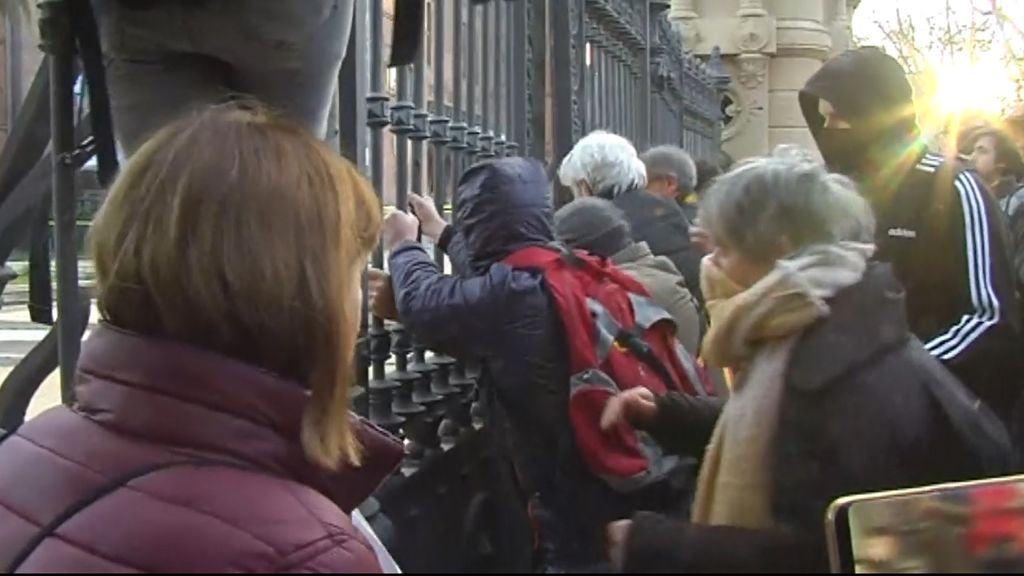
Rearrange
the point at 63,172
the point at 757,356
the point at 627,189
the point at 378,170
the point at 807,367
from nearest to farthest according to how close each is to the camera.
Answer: the point at 807,367 → the point at 757,356 → the point at 63,172 → the point at 378,170 → the point at 627,189

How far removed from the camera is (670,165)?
6199 mm

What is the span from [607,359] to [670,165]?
8.29 ft

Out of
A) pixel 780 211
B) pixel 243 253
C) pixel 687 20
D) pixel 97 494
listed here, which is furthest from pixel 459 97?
pixel 687 20

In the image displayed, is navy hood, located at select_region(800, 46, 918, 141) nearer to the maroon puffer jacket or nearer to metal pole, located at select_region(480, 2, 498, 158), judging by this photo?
metal pole, located at select_region(480, 2, 498, 158)

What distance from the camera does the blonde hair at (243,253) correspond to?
1764 mm

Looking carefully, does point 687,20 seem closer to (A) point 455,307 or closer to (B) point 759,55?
(B) point 759,55

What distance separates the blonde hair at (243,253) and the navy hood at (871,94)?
265 centimetres

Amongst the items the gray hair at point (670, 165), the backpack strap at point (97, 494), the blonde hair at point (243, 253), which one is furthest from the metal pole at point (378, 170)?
the gray hair at point (670, 165)

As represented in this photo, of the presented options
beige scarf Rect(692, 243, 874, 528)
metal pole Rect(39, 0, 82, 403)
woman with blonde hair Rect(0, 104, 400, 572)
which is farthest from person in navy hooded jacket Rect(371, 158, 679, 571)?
woman with blonde hair Rect(0, 104, 400, 572)

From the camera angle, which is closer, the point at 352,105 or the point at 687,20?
the point at 352,105

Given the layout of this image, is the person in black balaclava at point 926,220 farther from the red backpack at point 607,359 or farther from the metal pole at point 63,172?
the metal pole at point 63,172

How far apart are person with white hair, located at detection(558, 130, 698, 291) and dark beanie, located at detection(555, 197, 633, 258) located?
641 millimetres

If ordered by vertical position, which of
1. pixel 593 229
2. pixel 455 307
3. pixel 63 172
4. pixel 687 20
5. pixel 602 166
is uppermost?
pixel 687 20

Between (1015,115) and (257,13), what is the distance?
6.10 m
